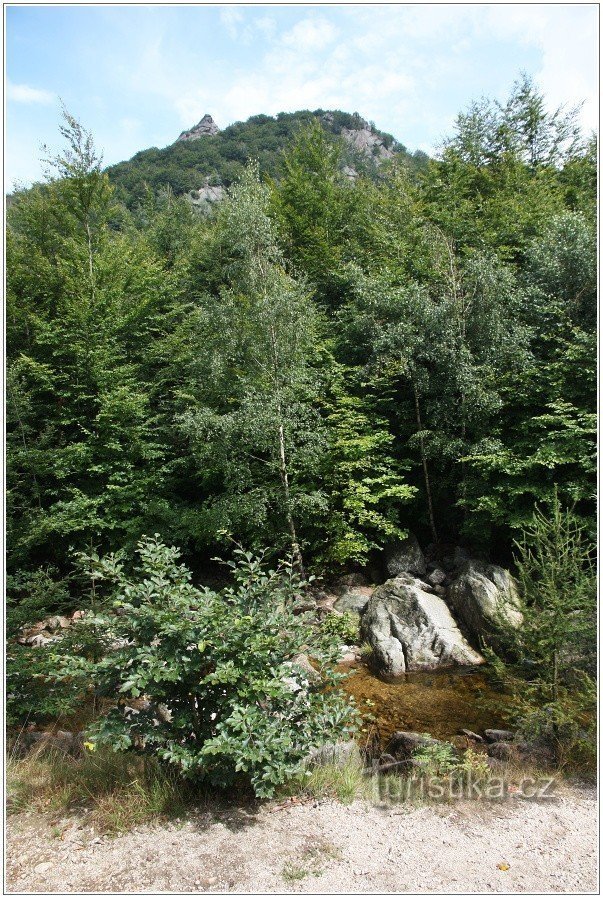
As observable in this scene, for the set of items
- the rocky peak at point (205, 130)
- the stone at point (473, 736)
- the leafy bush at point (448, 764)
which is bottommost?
the stone at point (473, 736)

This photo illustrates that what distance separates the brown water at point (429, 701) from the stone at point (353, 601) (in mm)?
1681

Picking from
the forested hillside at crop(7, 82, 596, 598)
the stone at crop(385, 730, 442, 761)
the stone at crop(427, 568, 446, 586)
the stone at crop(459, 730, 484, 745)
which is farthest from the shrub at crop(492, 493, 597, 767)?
the stone at crop(427, 568, 446, 586)

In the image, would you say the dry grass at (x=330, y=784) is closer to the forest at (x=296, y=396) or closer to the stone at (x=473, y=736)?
the stone at (x=473, y=736)

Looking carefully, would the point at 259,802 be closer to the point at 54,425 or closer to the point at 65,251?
the point at 54,425

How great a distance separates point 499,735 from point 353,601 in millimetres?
4879

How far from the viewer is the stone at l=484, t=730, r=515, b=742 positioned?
590cm

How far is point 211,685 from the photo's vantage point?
142 inches

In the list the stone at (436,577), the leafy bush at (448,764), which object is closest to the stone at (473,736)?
Answer: the leafy bush at (448,764)

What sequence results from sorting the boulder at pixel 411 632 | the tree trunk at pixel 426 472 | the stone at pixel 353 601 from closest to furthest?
the boulder at pixel 411 632, the stone at pixel 353 601, the tree trunk at pixel 426 472

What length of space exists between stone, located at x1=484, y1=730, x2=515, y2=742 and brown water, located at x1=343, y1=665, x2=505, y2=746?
33 cm

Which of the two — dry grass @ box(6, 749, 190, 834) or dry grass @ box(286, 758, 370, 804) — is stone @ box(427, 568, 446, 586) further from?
dry grass @ box(6, 749, 190, 834)

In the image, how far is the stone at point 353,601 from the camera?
10.5 meters

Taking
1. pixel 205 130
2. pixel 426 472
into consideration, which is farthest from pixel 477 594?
pixel 205 130

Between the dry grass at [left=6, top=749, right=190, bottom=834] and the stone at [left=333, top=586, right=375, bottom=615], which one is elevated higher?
the dry grass at [left=6, top=749, right=190, bottom=834]
